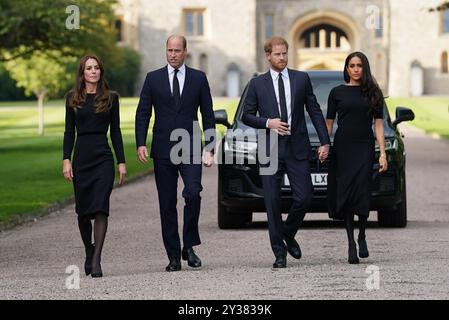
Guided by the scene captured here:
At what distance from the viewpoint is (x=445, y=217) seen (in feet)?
53.9

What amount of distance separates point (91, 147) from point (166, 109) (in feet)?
2.21

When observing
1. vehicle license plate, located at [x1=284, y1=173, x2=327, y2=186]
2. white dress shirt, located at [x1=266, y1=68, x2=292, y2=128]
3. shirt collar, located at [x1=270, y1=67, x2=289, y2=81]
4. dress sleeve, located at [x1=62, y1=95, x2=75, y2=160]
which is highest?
shirt collar, located at [x1=270, y1=67, x2=289, y2=81]

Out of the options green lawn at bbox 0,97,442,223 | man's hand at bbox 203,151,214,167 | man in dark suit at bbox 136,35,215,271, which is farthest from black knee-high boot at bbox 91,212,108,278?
green lawn at bbox 0,97,442,223

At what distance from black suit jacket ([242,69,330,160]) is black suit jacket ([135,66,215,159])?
0.40m

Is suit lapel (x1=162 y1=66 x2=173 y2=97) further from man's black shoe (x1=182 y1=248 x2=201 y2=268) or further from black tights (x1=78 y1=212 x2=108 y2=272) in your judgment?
man's black shoe (x1=182 y1=248 x2=201 y2=268)

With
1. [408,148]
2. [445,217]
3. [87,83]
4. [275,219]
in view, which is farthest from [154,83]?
[408,148]

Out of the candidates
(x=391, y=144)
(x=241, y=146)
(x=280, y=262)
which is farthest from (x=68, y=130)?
(x=391, y=144)

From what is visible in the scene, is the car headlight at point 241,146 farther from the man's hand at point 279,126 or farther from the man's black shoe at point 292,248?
the man's hand at point 279,126

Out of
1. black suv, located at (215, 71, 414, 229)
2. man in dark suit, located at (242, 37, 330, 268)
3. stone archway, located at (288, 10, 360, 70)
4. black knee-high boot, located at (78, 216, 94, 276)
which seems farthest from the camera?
stone archway, located at (288, 10, 360, 70)

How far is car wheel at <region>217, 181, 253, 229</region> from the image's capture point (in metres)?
14.9

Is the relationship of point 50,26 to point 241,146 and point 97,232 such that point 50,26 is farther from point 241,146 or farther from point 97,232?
point 97,232

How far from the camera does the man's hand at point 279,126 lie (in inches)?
435
